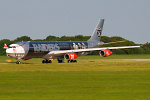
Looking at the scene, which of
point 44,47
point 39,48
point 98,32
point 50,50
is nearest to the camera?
point 39,48

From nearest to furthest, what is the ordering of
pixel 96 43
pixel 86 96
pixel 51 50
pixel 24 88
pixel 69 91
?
pixel 86 96 → pixel 69 91 → pixel 24 88 → pixel 51 50 → pixel 96 43

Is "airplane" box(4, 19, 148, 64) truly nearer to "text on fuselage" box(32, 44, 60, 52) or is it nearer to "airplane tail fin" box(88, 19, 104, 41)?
"text on fuselage" box(32, 44, 60, 52)

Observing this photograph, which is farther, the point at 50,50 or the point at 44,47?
the point at 50,50

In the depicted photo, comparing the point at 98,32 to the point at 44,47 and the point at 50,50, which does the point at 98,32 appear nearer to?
the point at 50,50

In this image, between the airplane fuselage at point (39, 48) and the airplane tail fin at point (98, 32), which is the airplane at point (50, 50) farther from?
the airplane tail fin at point (98, 32)

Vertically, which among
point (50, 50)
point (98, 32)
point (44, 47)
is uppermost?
point (98, 32)

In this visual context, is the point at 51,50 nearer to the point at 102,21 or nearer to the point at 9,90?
the point at 102,21

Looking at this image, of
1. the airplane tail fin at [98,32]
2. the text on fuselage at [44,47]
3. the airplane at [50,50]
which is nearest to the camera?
the airplane at [50,50]

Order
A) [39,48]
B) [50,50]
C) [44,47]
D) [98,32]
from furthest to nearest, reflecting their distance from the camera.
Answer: [98,32]
[50,50]
[44,47]
[39,48]

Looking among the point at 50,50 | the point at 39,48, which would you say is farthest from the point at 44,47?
the point at 50,50

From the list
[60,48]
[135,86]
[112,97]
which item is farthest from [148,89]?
[60,48]

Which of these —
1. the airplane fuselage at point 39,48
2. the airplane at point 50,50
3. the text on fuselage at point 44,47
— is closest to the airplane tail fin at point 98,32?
the airplane at point 50,50

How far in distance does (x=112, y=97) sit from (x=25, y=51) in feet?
148

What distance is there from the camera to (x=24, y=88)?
80.7 ft
